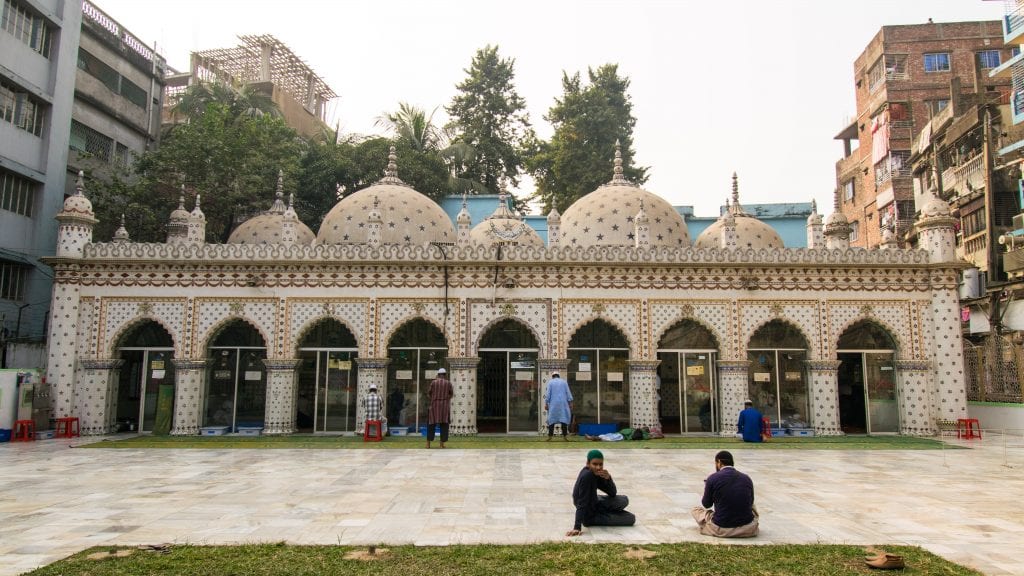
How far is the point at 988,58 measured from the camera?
38.1 metres

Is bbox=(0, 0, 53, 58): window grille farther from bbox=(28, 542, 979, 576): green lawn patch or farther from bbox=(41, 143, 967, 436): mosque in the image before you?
bbox=(28, 542, 979, 576): green lawn patch

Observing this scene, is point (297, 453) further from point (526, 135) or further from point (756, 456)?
point (526, 135)

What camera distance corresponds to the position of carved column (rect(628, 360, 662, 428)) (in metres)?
18.4

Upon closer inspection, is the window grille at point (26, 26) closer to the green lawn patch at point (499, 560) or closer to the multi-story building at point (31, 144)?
the multi-story building at point (31, 144)

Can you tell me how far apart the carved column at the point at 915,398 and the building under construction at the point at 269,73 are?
3915cm

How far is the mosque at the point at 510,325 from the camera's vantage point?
18.6 metres

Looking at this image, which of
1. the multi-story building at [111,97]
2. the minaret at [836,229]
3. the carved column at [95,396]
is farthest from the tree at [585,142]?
the carved column at [95,396]

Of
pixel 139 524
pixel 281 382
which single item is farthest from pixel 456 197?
pixel 139 524

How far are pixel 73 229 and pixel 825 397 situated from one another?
20.9 meters

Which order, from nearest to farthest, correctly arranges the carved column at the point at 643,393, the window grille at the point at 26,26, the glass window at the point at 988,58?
the carved column at the point at 643,393, the window grille at the point at 26,26, the glass window at the point at 988,58

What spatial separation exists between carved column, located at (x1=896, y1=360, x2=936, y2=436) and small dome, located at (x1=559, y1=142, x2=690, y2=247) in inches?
288

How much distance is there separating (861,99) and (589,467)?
144ft

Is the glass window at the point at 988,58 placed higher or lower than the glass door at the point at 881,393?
higher

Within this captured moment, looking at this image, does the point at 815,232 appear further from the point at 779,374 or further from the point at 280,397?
the point at 280,397
